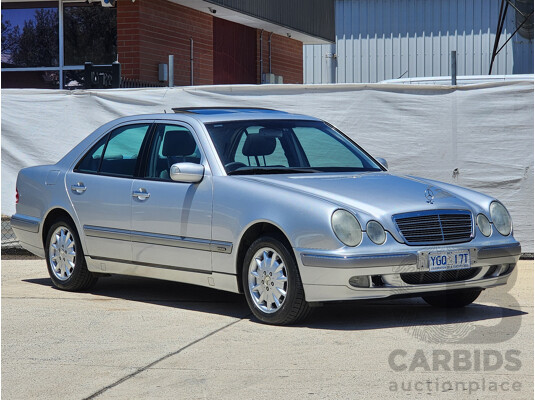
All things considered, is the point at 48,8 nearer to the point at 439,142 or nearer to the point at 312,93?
the point at 312,93

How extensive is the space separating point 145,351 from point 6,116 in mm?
6986

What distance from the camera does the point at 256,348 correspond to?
6.82 metres

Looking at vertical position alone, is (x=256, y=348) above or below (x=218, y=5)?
below

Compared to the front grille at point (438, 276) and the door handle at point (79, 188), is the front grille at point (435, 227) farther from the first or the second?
the door handle at point (79, 188)

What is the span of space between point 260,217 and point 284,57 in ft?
56.5

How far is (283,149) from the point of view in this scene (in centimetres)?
874

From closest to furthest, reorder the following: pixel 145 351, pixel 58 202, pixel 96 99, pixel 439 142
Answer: pixel 145 351, pixel 58 202, pixel 439 142, pixel 96 99

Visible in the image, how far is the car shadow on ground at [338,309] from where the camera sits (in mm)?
7734

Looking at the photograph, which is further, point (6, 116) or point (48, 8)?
point (48, 8)

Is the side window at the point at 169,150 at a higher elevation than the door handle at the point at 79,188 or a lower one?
higher

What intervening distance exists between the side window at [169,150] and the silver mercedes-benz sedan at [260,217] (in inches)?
0.5

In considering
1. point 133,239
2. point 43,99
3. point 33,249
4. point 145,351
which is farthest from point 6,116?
point 145,351

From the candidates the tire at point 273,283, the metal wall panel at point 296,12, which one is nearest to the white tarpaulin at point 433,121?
the tire at point 273,283

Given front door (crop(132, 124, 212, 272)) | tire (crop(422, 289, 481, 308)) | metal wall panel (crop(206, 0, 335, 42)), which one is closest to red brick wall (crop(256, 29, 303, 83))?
metal wall panel (crop(206, 0, 335, 42))
